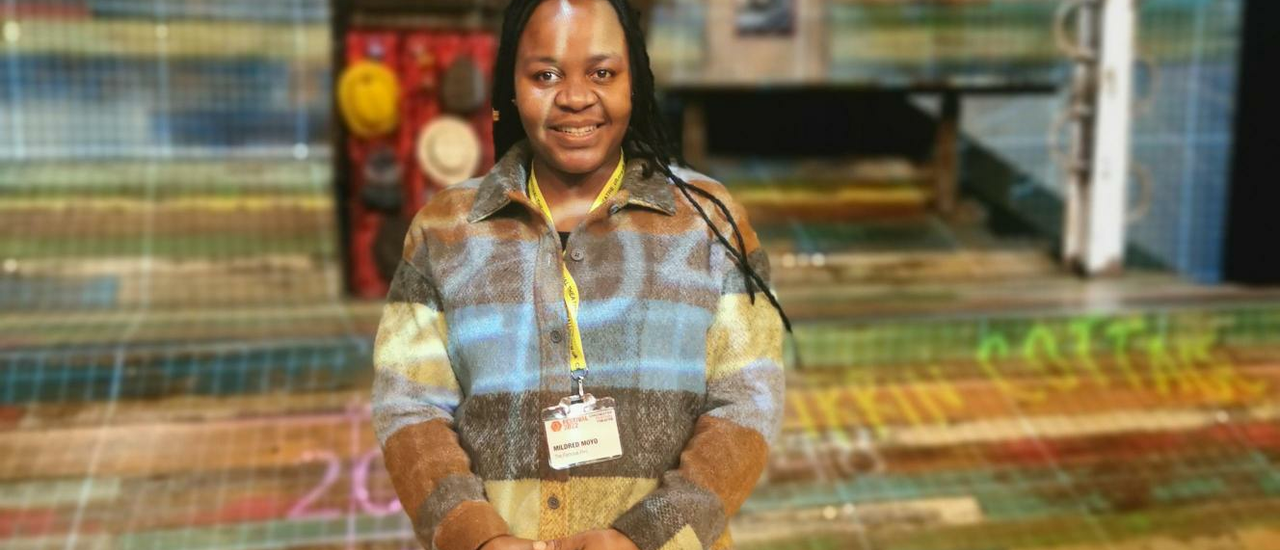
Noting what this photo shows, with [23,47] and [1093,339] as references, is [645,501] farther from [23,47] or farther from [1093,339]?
[23,47]

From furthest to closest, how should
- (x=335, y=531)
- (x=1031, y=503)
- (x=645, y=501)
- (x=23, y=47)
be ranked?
(x=23, y=47) < (x=1031, y=503) < (x=335, y=531) < (x=645, y=501)

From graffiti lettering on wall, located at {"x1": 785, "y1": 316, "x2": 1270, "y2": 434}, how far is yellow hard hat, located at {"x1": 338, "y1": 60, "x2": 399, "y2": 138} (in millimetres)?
1951

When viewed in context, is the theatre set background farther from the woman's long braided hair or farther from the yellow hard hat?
the woman's long braided hair

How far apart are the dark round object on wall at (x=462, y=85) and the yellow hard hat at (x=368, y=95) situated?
0.64 feet

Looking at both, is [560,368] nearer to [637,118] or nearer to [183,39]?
[637,118]

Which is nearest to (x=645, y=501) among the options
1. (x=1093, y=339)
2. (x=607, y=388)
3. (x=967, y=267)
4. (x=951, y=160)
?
(x=607, y=388)

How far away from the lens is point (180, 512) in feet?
9.98

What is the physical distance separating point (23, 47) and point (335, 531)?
12.0 ft

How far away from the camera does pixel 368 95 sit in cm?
443

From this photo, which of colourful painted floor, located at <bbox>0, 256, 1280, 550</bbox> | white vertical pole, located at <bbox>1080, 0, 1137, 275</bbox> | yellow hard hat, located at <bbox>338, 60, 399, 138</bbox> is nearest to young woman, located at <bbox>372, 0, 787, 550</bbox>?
colourful painted floor, located at <bbox>0, 256, 1280, 550</bbox>

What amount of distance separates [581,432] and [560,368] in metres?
0.08

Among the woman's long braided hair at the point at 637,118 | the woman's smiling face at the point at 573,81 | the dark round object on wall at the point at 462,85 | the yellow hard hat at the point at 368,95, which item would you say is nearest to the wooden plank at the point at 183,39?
the yellow hard hat at the point at 368,95

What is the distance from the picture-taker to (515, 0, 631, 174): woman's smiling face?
1.32 m

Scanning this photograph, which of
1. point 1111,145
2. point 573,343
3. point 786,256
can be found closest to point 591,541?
point 573,343
